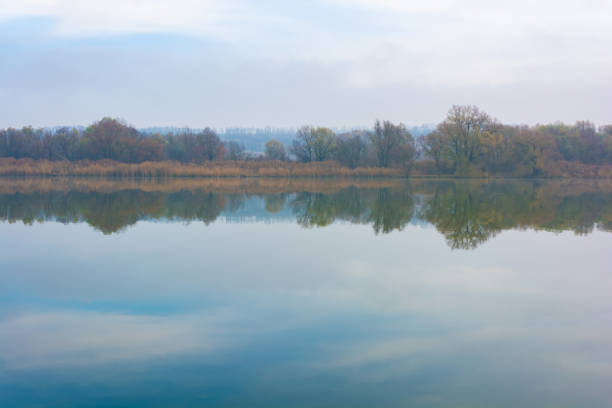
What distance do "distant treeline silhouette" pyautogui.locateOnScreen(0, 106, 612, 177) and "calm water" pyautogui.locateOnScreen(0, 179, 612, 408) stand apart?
35.2 m

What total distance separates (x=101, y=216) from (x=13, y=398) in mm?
10769

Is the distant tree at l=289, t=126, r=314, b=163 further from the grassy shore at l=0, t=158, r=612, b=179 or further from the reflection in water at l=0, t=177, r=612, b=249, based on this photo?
the reflection in water at l=0, t=177, r=612, b=249

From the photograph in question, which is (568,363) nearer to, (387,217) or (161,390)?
(161,390)

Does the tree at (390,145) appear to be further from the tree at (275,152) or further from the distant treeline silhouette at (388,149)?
the tree at (275,152)

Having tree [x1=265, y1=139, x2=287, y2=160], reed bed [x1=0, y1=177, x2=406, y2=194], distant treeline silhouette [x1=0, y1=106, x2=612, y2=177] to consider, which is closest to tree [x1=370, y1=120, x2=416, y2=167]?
distant treeline silhouette [x1=0, y1=106, x2=612, y2=177]

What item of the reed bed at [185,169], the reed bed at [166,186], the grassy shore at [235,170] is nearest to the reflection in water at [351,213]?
the reed bed at [166,186]

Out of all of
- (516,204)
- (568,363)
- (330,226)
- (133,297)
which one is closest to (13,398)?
(133,297)

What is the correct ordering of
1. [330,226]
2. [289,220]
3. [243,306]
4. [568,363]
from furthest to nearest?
1. [289,220]
2. [330,226]
3. [243,306]
4. [568,363]

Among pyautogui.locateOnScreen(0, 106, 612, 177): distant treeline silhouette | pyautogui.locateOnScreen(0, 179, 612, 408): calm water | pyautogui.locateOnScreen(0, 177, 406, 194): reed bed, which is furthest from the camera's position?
pyautogui.locateOnScreen(0, 106, 612, 177): distant treeline silhouette

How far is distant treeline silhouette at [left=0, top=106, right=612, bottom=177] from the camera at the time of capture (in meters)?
48.2

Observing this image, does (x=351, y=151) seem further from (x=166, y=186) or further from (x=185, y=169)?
(x=166, y=186)

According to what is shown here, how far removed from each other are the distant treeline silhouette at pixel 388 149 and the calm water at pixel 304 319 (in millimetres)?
35218

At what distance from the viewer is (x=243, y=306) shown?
5.73 m

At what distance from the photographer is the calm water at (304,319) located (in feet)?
12.5
